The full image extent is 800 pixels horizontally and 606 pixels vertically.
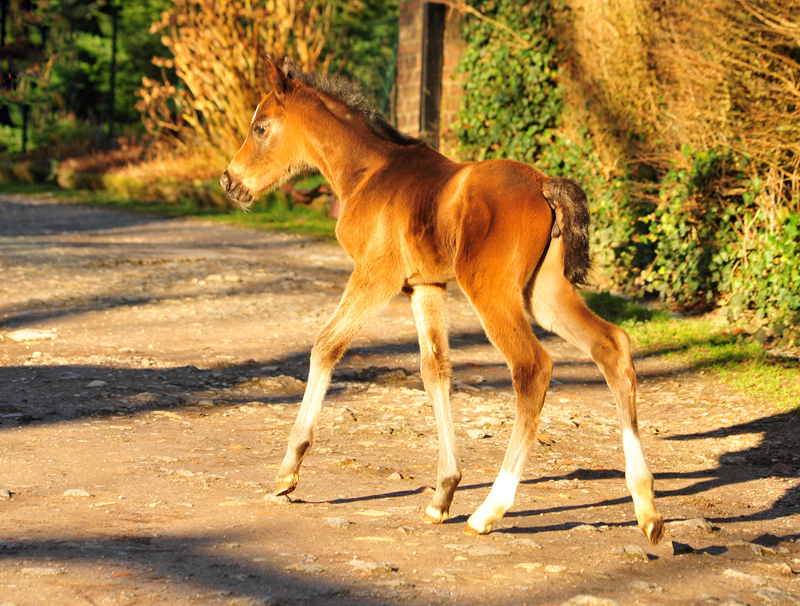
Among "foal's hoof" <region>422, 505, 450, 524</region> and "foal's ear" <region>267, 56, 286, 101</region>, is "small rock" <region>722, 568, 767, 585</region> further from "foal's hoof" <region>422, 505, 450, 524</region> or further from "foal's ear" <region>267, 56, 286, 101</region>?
"foal's ear" <region>267, 56, 286, 101</region>

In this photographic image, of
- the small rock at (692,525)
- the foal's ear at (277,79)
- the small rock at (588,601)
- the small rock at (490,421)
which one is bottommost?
the small rock at (490,421)

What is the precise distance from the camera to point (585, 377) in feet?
24.9

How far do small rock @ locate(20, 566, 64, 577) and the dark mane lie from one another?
287 centimetres

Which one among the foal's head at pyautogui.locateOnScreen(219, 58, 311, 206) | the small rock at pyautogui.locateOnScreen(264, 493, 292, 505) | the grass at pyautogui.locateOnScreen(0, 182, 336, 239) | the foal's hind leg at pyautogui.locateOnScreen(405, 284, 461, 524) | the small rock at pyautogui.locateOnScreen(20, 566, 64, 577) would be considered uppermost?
the foal's head at pyautogui.locateOnScreen(219, 58, 311, 206)

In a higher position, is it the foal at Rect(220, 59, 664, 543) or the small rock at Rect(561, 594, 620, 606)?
the foal at Rect(220, 59, 664, 543)

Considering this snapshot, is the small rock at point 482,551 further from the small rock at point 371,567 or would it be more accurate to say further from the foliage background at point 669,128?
the foliage background at point 669,128

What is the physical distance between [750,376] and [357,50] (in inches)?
859

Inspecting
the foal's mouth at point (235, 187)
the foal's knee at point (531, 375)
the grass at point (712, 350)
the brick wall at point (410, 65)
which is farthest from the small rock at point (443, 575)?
the brick wall at point (410, 65)

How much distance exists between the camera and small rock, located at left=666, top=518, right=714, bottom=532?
424cm

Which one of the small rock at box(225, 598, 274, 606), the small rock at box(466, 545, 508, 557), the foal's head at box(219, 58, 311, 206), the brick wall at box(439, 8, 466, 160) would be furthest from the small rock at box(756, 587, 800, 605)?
the brick wall at box(439, 8, 466, 160)

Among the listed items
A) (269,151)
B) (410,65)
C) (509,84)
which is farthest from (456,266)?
(410,65)

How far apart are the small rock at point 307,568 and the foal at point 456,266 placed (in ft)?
2.76

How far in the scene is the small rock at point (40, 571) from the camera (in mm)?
3245

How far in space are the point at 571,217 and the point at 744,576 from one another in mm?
1804
